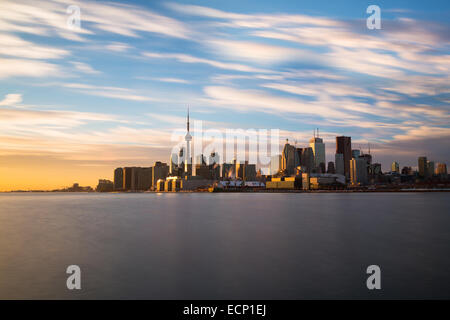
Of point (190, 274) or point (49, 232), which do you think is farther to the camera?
point (49, 232)

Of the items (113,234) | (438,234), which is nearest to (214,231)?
(113,234)

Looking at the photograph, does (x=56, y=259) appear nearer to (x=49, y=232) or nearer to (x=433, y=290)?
(x=49, y=232)

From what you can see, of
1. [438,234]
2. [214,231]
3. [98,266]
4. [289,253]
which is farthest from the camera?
[214,231]

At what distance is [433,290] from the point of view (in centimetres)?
2431

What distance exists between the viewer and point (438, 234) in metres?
55.8

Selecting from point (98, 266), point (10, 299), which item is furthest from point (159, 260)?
point (10, 299)

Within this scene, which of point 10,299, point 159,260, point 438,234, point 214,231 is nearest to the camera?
point 10,299

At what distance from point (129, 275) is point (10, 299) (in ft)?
29.7

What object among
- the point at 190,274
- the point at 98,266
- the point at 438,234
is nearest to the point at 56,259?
the point at 98,266

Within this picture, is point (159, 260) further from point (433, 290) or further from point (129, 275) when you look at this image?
point (433, 290)

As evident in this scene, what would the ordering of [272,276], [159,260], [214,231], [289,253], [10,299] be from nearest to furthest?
[10,299] < [272,276] < [159,260] < [289,253] < [214,231]

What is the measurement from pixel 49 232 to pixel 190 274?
142 ft
